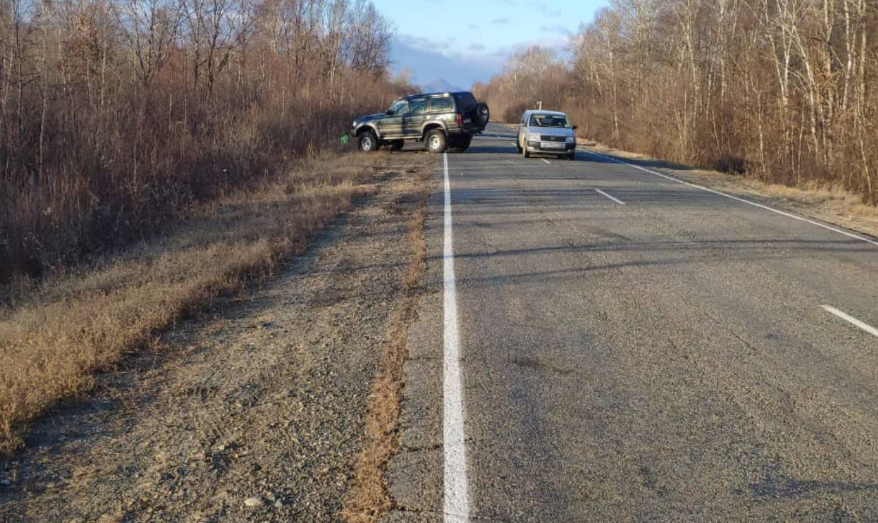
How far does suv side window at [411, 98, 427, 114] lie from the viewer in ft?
86.6

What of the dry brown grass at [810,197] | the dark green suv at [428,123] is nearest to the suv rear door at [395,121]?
the dark green suv at [428,123]

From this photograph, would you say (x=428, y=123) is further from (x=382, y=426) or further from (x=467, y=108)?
(x=382, y=426)

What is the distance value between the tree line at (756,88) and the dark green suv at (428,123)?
871 centimetres

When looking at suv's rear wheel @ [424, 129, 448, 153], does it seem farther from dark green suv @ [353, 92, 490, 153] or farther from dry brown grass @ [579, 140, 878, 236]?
dry brown grass @ [579, 140, 878, 236]

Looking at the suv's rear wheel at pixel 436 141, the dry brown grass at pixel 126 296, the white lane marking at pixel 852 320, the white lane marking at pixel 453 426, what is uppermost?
the suv's rear wheel at pixel 436 141

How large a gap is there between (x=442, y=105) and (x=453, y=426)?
22.6 meters

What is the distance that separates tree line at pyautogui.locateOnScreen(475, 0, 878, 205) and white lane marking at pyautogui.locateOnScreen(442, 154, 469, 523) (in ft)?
46.8

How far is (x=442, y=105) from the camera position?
26172mm

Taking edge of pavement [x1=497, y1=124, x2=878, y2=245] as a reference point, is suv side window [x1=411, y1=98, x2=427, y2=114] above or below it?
above

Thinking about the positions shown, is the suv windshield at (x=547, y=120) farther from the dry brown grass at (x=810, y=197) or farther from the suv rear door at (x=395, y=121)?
the suv rear door at (x=395, y=121)

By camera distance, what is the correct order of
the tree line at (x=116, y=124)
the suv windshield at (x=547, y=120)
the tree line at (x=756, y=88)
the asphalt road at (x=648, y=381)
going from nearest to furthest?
1. the asphalt road at (x=648, y=381)
2. the tree line at (x=116, y=124)
3. the tree line at (x=756, y=88)
4. the suv windshield at (x=547, y=120)

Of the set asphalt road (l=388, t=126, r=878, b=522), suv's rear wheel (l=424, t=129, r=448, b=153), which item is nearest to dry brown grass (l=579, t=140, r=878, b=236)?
asphalt road (l=388, t=126, r=878, b=522)

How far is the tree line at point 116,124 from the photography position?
1043cm

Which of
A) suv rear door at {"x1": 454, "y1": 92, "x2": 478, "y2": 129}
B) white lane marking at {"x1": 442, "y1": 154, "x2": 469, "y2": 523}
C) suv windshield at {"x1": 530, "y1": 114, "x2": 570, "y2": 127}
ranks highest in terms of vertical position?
suv rear door at {"x1": 454, "y1": 92, "x2": 478, "y2": 129}
